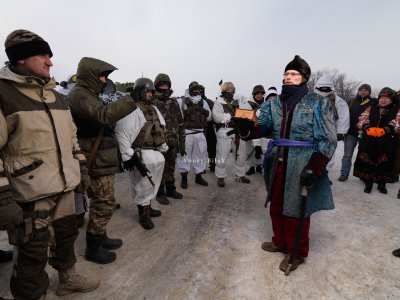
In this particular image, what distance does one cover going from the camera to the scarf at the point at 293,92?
262 cm

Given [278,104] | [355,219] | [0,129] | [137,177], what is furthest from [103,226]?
[355,219]

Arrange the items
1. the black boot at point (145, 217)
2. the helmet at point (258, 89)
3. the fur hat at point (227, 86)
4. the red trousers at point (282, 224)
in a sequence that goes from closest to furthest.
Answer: the red trousers at point (282, 224)
the black boot at point (145, 217)
the fur hat at point (227, 86)
the helmet at point (258, 89)

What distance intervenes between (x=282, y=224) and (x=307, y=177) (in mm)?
838

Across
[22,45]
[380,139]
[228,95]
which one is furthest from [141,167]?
[380,139]

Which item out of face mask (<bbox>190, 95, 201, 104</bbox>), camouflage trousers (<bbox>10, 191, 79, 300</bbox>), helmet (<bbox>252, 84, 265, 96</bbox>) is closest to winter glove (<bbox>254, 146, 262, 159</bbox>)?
helmet (<bbox>252, 84, 265, 96</bbox>)

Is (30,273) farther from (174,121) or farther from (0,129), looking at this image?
(174,121)

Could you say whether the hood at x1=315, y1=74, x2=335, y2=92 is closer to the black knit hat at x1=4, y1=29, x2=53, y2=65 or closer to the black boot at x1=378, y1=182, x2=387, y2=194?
the black boot at x1=378, y1=182, x2=387, y2=194

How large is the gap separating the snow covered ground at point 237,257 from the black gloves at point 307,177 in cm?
94

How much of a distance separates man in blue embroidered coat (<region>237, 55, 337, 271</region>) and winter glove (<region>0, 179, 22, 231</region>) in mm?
2217

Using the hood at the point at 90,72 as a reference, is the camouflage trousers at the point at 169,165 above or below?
below

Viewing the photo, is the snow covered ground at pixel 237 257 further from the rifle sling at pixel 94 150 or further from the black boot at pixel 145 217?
the rifle sling at pixel 94 150

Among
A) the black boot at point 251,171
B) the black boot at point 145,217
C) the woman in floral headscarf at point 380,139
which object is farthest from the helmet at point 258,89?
the black boot at point 145,217

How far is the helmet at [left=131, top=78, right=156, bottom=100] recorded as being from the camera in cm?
329

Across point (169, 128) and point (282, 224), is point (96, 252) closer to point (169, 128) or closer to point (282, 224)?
point (282, 224)
